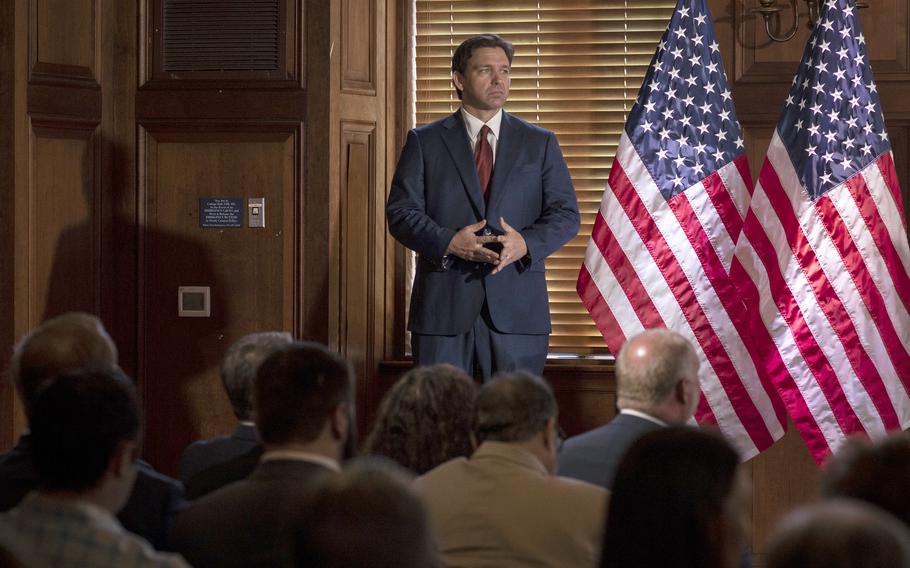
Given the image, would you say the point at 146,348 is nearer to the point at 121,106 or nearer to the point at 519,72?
the point at 121,106

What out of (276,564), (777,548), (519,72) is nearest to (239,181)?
(519,72)

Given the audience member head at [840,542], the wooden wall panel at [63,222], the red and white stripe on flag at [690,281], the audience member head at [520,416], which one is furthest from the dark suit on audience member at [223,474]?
the wooden wall panel at [63,222]

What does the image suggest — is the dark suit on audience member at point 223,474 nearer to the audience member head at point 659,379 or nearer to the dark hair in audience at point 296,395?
the dark hair in audience at point 296,395

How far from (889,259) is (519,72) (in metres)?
1.70

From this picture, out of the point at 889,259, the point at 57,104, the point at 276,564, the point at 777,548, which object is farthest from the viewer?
the point at 57,104

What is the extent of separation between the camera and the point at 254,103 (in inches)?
196

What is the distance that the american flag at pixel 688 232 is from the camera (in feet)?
14.4

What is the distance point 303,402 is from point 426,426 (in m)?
0.48

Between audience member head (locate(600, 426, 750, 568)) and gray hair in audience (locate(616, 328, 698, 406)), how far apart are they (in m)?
1.40

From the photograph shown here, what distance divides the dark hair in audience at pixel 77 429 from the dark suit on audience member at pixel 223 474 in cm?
75

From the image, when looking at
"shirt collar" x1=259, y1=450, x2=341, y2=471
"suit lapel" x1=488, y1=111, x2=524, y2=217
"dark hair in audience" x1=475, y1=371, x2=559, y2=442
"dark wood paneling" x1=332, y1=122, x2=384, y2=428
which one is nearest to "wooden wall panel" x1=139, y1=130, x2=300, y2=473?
"dark wood paneling" x1=332, y1=122, x2=384, y2=428

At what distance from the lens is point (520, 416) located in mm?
2389

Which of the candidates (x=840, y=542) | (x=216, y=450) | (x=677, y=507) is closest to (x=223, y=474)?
(x=216, y=450)

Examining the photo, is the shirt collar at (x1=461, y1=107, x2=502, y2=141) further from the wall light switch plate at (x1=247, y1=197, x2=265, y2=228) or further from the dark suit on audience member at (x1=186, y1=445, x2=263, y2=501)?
the dark suit on audience member at (x1=186, y1=445, x2=263, y2=501)
